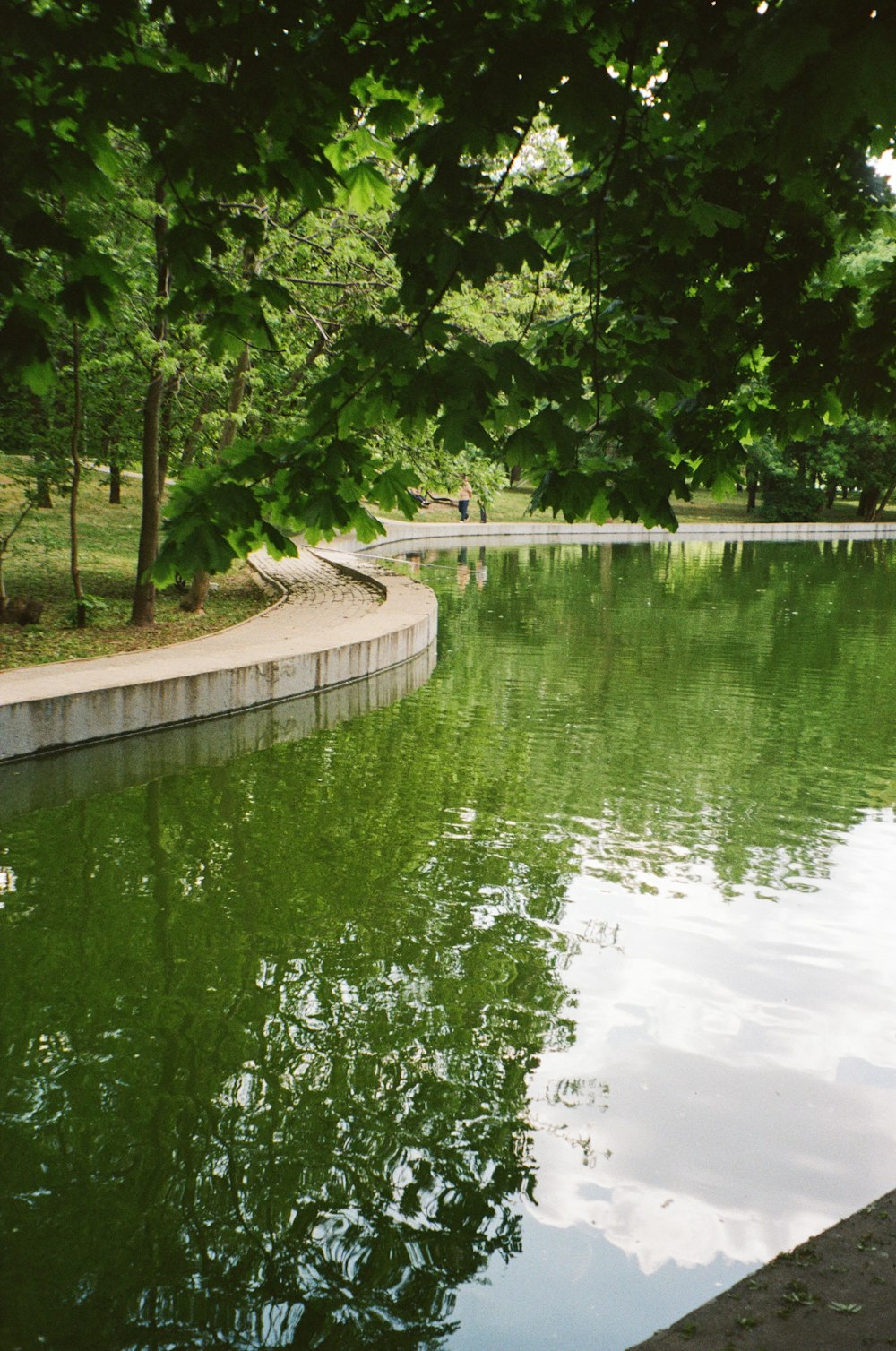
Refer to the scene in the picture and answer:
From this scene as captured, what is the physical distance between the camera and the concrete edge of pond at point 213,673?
8.93m

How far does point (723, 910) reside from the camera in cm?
640

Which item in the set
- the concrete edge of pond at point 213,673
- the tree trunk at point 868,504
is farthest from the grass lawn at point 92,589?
the tree trunk at point 868,504

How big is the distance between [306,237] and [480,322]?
99.6 inches

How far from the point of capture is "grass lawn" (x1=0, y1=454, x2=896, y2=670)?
12.5 metres

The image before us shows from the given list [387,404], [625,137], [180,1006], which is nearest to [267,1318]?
[180,1006]

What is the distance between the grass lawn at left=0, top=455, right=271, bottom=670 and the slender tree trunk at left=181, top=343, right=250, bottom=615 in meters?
0.21

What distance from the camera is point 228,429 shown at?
574 inches

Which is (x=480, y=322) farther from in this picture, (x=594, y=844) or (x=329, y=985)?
(x=329, y=985)

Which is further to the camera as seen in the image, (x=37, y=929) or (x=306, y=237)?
(x=306, y=237)

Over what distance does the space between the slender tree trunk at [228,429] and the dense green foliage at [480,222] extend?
9.19 meters

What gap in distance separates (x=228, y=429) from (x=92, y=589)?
3872 mm

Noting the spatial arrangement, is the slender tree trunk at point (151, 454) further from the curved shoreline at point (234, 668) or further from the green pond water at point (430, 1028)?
the green pond water at point (430, 1028)

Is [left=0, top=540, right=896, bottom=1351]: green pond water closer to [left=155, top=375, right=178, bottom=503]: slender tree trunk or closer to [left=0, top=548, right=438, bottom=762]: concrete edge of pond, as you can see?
[left=0, top=548, right=438, bottom=762]: concrete edge of pond

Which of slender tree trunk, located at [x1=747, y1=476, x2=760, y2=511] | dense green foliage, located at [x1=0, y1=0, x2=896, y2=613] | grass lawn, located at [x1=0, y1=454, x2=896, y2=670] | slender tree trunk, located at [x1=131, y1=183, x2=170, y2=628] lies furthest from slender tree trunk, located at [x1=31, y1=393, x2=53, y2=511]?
slender tree trunk, located at [x1=747, y1=476, x2=760, y2=511]
